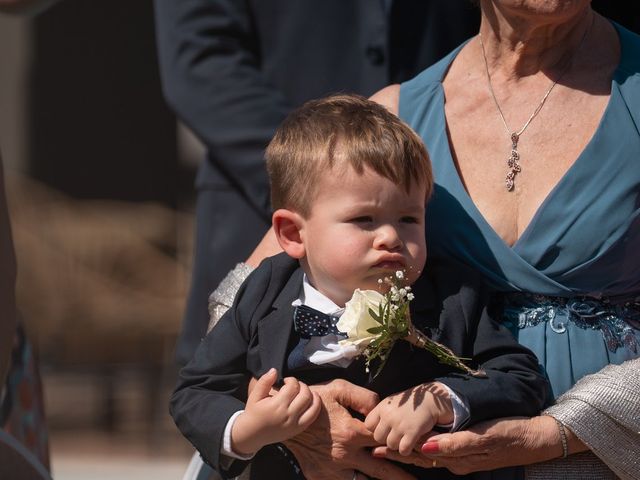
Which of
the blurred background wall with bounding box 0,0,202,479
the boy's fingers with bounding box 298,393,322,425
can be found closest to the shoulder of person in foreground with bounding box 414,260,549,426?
the boy's fingers with bounding box 298,393,322,425

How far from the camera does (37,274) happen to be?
977 centimetres

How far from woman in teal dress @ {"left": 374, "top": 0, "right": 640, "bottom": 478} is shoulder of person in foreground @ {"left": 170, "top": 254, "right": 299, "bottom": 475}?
0.36 m

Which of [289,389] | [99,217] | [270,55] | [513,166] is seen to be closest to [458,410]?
[289,389]

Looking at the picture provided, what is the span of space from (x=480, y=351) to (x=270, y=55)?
2014mm

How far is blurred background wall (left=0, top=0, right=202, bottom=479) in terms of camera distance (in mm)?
9695

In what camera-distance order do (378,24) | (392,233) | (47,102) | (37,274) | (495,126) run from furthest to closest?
(47,102) → (37,274) → (378,24) → (495,126) → (392,233)

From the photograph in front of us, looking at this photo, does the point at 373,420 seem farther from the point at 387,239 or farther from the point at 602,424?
the point at 602,424

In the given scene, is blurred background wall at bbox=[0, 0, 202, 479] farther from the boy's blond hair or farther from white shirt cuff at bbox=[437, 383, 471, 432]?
white shirt cuff at bbox=[437, 383, 471, 432]

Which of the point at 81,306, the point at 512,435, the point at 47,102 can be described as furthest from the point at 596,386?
the point at 47,102

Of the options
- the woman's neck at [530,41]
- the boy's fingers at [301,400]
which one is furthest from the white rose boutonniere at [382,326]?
the woman's neck at [530,41]

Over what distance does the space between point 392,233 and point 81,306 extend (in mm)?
7012

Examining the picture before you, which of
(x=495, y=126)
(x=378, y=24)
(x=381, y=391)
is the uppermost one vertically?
(x=378, y=24)

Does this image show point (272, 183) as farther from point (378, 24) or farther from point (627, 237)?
point (378, 24)

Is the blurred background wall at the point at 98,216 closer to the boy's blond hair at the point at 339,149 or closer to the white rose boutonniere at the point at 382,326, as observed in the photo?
the boy's blond hair at the point at 339,149
